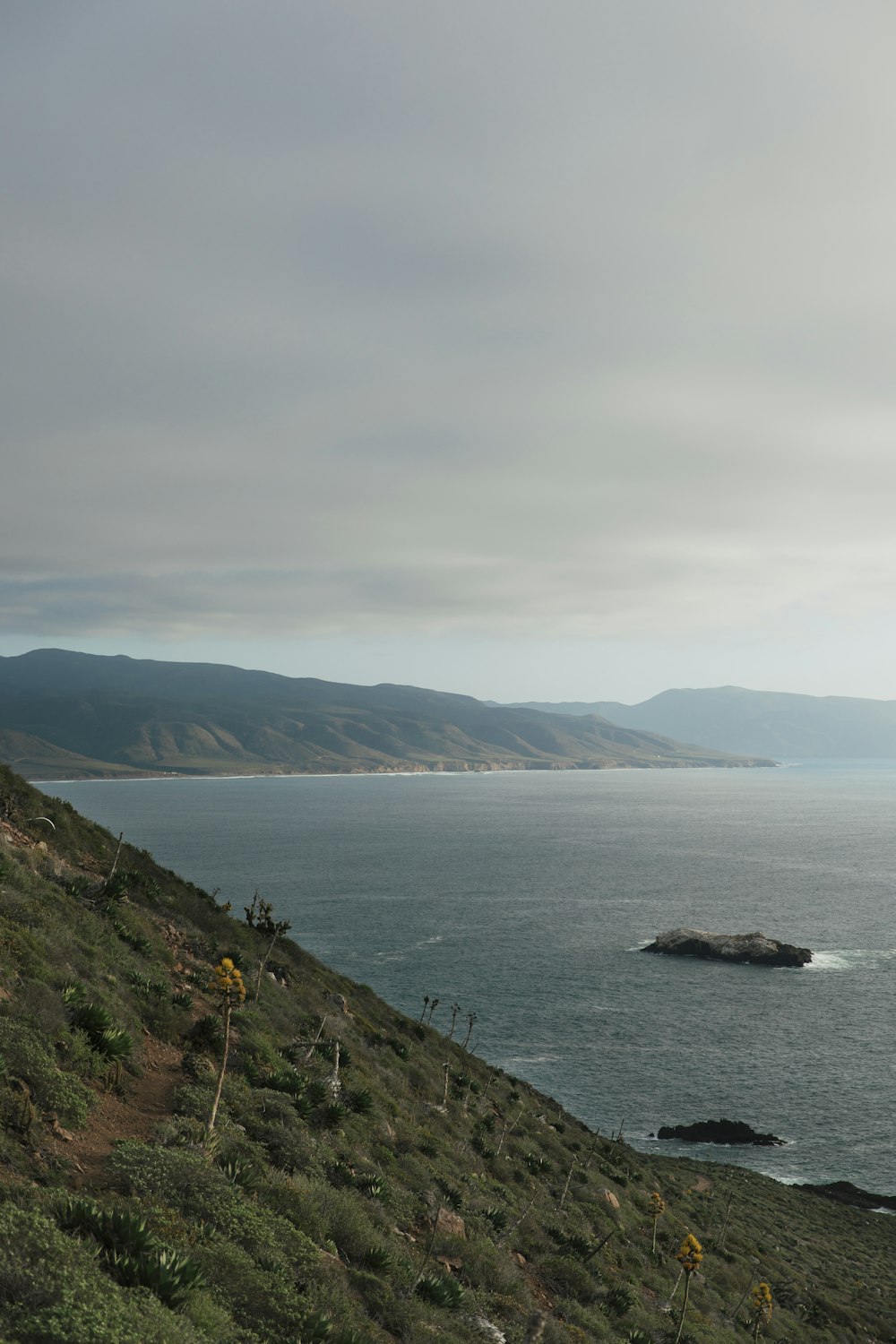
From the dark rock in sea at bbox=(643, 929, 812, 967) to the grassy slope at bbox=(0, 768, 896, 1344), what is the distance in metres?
61.5

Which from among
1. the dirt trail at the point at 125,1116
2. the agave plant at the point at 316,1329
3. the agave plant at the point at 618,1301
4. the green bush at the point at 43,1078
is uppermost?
the green bush at the point at 43,1078

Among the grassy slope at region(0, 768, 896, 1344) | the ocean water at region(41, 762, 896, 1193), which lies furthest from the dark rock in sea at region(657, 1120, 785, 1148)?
the grassy slope at region(0, 768, 896, 1344)

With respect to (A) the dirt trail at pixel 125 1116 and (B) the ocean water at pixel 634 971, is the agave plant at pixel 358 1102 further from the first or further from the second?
(B) the ocean water at pixel 634 971

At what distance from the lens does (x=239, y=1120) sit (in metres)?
15.6

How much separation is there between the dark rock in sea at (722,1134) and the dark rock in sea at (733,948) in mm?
44270

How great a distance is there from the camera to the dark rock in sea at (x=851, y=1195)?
47344mm

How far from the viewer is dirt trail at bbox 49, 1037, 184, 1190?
38.0 ft

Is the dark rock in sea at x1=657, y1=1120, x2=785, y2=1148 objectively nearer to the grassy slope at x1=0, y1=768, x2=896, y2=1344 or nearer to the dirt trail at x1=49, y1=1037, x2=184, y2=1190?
the grassy slope at x1=0, y1=768, x2=896, y2=1344

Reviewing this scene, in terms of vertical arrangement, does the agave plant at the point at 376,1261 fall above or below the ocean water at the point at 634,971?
above

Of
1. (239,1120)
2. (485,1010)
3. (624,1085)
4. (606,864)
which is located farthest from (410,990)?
(606,864)

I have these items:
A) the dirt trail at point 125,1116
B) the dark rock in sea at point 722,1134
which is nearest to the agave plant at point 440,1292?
the dirt trail at point 125,1116

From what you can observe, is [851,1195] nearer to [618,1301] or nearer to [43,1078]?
[618,1301]

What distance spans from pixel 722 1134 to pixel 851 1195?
9070 millimetres

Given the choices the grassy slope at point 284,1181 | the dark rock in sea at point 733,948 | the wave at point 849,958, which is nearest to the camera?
the grassy slope at point 284,1181
